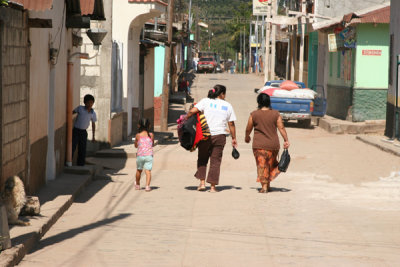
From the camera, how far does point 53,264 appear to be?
7688 mm

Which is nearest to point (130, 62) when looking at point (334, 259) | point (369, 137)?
point (369, 137)

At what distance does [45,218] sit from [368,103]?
2183 centimetres

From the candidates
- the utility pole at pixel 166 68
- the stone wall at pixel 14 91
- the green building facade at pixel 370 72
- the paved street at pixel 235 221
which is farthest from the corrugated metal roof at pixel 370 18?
the stone wall at pixel 14 91

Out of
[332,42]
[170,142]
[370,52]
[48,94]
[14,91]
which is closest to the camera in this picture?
[14,91]

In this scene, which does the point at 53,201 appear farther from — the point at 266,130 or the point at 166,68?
the point at 166,68

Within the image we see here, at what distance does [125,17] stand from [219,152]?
9.53m

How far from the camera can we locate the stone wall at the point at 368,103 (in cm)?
2967

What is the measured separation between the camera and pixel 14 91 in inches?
388

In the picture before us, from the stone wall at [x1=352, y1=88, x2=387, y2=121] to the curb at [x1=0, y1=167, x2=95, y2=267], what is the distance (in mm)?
16789

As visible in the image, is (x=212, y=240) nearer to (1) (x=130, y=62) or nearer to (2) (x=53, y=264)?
(2) (x=53, y=264)

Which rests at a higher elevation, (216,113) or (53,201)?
(216,113)

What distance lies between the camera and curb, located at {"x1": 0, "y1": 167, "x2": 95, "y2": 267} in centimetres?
751

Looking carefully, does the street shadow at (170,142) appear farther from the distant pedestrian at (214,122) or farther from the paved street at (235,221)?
the distant pedestrian at (214,122)

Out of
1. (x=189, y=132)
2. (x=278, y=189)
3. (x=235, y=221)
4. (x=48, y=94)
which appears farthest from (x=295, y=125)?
(x=235, y=221)
